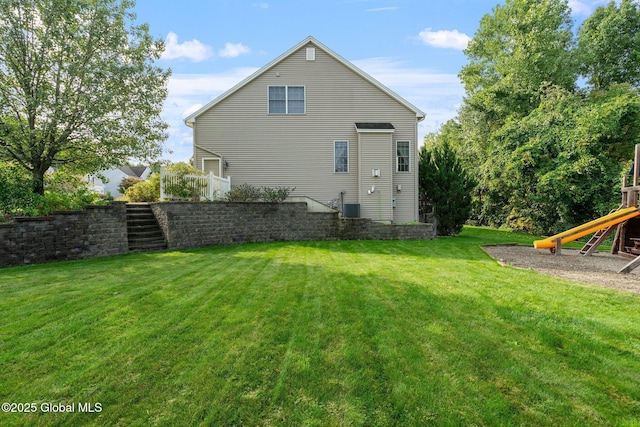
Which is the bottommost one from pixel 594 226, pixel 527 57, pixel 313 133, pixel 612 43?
pixel 594 226

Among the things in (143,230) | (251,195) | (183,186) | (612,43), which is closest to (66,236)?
(143,230)

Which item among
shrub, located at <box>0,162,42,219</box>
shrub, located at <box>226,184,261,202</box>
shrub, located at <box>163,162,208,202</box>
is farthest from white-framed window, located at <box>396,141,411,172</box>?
shrub, located at <box>0,162,42,219</box>

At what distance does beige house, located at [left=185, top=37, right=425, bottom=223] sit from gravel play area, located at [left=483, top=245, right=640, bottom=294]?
19.2 feet

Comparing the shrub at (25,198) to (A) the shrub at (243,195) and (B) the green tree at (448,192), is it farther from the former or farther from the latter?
(B) the green tree at (448,192)

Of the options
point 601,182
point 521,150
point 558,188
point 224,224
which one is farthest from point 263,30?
point 601,182

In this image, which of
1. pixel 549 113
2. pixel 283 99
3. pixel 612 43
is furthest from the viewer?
pixel 612 43

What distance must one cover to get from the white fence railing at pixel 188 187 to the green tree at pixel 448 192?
9.12m

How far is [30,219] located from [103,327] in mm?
5633

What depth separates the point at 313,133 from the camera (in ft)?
47.1

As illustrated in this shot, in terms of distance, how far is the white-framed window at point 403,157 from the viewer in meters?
14.6

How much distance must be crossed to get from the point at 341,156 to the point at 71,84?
9.66 m

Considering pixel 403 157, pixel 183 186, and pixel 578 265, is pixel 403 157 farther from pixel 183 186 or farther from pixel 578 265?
pixel 183 186

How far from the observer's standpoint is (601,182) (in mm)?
14242

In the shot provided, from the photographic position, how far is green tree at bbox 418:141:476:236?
14.0 metres
